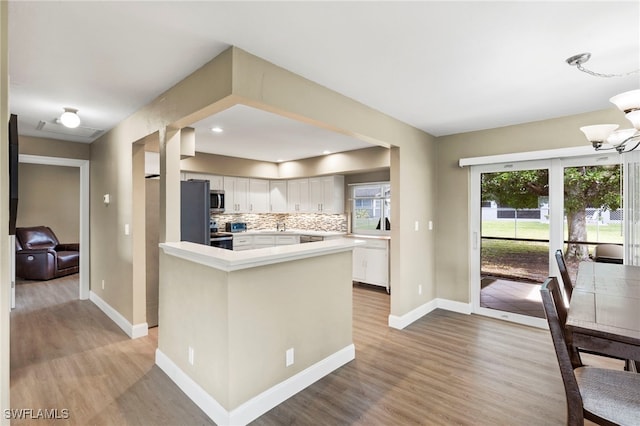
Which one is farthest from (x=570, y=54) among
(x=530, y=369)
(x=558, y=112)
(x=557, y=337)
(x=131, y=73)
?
(x=131, y=73)

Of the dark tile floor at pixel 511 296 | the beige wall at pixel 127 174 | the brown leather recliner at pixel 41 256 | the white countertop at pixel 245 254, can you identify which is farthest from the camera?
the brown leather recliner at pixel 41 256

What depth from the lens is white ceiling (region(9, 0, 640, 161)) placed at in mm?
1661

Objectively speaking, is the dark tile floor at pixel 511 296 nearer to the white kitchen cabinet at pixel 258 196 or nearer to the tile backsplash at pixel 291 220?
the tile backsplash at pixel 291 220

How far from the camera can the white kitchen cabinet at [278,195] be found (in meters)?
6.89

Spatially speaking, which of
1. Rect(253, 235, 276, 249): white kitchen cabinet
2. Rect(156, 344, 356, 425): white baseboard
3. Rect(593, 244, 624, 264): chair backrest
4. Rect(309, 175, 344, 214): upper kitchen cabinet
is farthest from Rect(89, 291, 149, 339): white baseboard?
Rect(593, 244, 624, 264): chair backrest

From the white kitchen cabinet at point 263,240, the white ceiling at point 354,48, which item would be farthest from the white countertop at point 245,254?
the white kitchen cabinet at point 263,240

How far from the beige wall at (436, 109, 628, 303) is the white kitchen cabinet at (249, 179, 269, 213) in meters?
A: 3.74

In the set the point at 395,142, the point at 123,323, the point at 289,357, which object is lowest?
the point at 123,323

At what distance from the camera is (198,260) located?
85.0 inches

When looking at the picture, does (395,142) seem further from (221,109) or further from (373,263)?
(373,263)

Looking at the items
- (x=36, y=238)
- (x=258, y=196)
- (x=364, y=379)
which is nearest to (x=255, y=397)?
(x=364, y=379)

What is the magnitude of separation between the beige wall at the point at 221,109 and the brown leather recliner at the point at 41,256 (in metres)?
2.36

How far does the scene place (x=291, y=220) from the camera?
735 centimetres

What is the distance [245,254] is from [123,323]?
2472mm
